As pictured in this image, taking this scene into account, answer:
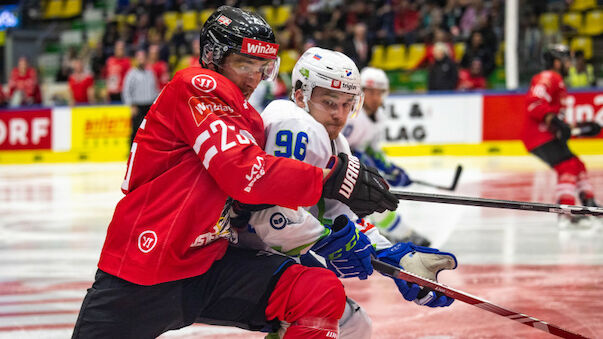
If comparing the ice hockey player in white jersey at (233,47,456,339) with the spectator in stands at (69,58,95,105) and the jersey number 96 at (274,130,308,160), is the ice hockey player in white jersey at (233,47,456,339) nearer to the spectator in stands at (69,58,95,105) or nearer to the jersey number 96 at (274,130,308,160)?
the jersey number 96 at (274,130,308,160)

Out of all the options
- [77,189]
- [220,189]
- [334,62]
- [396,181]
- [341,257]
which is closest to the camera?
[220,189]

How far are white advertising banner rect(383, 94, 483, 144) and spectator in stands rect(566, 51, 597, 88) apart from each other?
1.60m

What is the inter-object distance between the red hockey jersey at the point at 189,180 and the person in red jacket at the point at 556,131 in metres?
5.26

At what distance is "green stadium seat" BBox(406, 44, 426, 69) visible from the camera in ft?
50.4

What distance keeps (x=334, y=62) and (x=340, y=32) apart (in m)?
12.2

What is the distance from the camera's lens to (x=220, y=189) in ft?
7.90

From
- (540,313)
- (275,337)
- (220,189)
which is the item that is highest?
(220,189)

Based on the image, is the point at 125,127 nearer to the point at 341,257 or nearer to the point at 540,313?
the point at 540,313

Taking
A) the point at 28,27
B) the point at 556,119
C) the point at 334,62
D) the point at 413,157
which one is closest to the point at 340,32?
the point at 413,157

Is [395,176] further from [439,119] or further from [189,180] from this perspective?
[439,119]

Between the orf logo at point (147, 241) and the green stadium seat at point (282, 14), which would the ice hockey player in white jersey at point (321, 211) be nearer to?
the orf logo at point (147, 241)

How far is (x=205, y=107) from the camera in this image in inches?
91.4

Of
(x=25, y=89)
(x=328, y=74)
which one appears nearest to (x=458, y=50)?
(x=25, y=89)

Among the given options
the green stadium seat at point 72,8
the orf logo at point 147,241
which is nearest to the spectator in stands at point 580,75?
the orf logo at point 147,241
